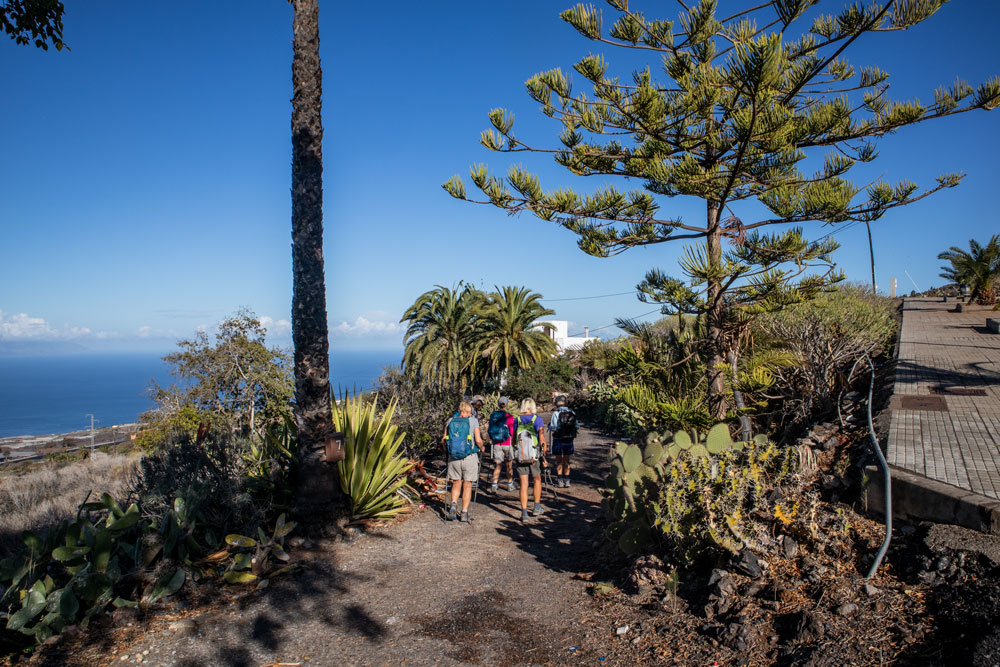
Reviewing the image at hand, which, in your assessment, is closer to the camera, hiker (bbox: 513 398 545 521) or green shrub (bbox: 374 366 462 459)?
hiker (bbox: 513 398 545 521)

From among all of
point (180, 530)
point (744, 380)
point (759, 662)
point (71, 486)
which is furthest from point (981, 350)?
point (71, 486)

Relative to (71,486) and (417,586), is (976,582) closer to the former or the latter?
(417,586)

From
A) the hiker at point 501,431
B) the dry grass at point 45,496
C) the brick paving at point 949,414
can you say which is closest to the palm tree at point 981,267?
the brick paving at point 949,414

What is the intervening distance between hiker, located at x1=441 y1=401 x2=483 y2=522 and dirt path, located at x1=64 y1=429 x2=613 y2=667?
1.74ft

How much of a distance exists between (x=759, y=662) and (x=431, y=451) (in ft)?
30.6

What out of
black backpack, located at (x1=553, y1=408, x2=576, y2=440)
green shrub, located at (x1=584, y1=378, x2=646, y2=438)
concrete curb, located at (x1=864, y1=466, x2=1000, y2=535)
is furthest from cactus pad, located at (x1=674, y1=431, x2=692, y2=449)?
green shrub, located at (x1=584, y1=378, x2=646, y2=438)

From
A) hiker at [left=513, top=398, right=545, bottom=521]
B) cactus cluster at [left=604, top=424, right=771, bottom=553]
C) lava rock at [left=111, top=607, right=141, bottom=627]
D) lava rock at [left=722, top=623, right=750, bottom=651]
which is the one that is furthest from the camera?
hiker at [left=513, top=398, right=545, bottom=521]

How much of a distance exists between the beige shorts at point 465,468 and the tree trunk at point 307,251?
143 centimetres

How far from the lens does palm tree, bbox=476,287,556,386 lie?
17.9 metres

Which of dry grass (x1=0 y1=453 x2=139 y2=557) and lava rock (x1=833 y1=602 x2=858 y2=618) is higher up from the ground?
lava rock (x1=833 y1=602 x2=858 y2=618)

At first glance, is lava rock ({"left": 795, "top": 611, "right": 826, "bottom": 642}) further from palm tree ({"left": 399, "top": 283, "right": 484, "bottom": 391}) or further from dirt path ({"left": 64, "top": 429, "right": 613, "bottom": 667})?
palm tree ({"left": 399, "top": 283, "right": 484, "bottom": 391})

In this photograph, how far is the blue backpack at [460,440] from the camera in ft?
23.1

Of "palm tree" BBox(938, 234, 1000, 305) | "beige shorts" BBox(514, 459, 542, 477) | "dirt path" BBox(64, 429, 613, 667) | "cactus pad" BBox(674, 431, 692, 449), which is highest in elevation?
"palm tree" BBox(938, 234, 1000, 305)

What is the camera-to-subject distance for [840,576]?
3508 mm
